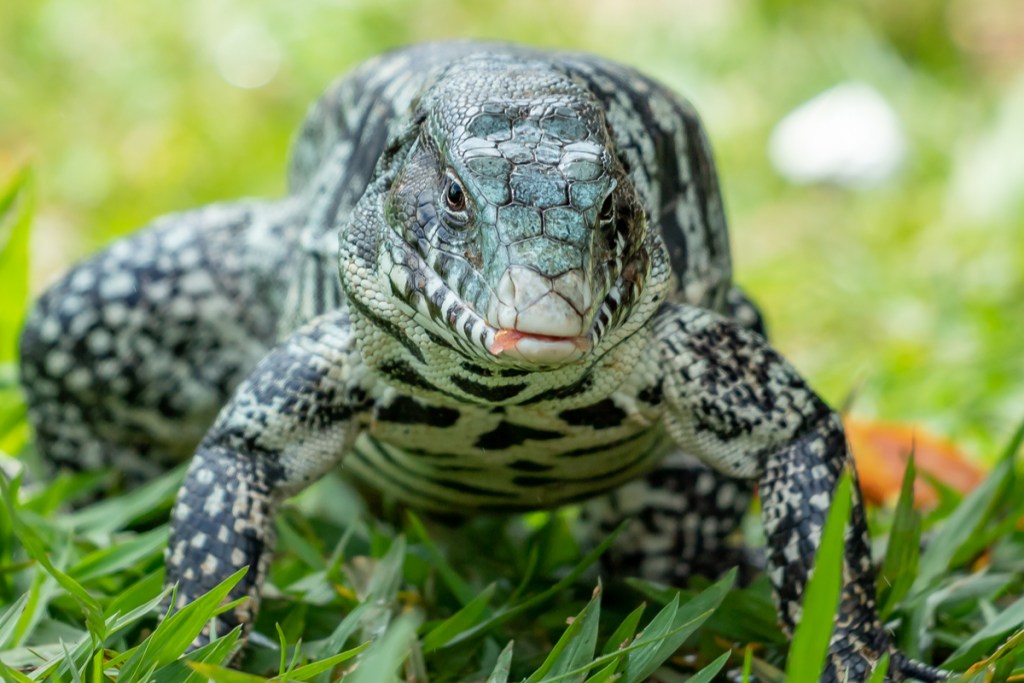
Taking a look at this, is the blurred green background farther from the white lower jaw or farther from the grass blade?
the white lower jaw

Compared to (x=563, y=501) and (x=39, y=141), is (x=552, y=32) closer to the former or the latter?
(x=39, y=141)

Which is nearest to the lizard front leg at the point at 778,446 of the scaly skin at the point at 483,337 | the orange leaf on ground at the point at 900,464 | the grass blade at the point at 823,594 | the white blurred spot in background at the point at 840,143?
the scaly skin at the point at 483,337

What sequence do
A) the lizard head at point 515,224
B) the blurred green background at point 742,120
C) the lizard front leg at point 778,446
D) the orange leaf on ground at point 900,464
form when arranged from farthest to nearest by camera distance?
the blurred green background at point 742,120 → the orange leaf on ground at point 900,464 → the lizard front leg at point 778,446 → the lizard head at point 515,224

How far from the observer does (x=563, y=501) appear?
3.34 metres

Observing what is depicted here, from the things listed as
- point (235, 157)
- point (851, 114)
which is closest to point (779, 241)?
point (851, 114)

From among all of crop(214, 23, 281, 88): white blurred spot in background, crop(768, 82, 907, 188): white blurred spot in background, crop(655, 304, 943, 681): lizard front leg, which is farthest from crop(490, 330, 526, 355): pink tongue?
crop(214, 23, 281, 88): white blurred spot in background

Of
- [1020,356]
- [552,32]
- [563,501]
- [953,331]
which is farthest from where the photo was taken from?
[552,32]

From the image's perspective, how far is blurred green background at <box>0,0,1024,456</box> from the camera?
6273mm

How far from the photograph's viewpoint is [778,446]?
113 inches

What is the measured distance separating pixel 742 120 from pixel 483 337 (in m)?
7.39

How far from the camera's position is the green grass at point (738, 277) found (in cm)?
280

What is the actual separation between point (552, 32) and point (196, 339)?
6.24 meters

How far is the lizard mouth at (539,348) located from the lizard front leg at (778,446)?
2.52 feet

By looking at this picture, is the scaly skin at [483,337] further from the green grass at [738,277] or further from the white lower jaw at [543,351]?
the green grass at [738,277]
